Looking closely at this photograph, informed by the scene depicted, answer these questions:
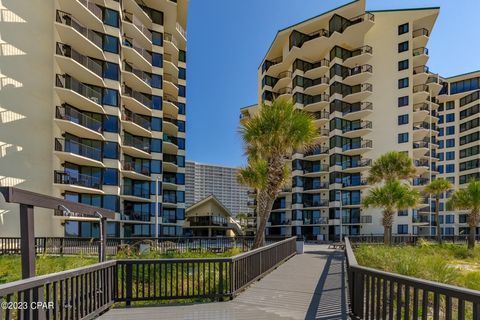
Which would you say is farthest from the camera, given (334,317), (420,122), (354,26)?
(420,122)

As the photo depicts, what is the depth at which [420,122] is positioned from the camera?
48.4 metres

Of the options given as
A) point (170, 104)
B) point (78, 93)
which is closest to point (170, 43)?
point (170, 104)

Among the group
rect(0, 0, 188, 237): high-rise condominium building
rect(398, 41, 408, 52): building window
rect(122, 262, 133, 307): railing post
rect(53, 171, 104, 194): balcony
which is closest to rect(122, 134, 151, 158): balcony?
rect(0, 0, 188, 237): high-rise condominium building

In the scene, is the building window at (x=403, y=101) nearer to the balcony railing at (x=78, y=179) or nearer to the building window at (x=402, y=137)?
the building window at (x=402, y=137)

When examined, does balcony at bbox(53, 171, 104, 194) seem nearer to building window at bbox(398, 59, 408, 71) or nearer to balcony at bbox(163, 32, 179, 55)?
balcony at bbox(163, 32, 179, 55)

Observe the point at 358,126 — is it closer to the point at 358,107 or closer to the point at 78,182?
the point at 358,107

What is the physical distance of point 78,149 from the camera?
88.3ft

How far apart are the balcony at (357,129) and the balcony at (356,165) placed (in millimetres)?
3858

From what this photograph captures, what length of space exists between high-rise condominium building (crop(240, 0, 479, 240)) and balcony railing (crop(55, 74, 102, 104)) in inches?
1159

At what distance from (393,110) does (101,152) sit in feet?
125

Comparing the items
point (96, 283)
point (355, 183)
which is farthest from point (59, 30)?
point (355, 183)

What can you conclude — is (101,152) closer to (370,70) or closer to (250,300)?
(250,300)

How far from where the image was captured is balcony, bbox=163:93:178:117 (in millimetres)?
43062

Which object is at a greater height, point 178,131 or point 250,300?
point 178,131
